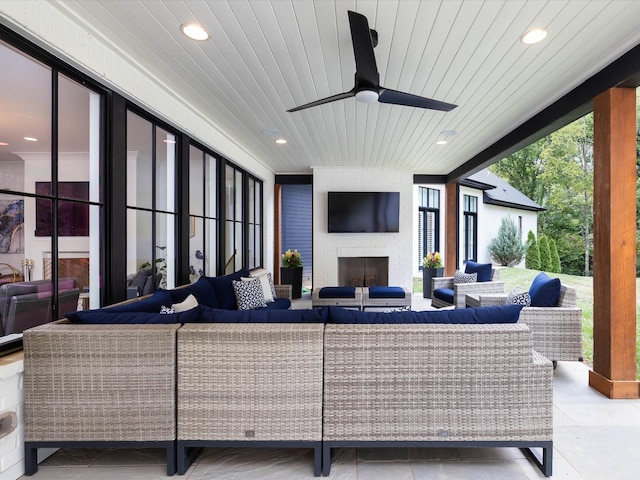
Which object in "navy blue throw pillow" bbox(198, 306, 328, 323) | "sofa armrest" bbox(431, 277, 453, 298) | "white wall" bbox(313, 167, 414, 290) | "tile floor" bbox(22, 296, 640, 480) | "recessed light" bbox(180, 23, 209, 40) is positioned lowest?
"tile floor" bbox(22, 296, 640, 480)

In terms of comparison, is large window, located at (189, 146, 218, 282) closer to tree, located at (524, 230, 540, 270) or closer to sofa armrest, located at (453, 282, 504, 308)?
sofa armrest, located at (453, 282, 504, 308)

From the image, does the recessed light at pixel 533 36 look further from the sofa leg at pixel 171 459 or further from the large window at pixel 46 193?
the sofa leg at pixel 171 459

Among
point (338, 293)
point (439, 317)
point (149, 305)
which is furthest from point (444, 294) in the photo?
point (149, 305)

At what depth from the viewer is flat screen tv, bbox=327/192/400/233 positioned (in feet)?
23.2

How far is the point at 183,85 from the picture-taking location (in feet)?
10.4

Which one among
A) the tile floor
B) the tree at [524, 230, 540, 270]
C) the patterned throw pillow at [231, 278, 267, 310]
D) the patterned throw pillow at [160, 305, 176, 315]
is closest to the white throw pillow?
the patterned throw pillow at [160, 305, 176, 315]

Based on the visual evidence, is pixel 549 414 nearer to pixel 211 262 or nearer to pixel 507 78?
pixel 507 78

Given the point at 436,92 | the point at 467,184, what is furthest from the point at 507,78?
the point at 467,184

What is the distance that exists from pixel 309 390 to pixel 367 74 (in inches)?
74.7

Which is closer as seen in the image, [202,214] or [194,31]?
[194,31]

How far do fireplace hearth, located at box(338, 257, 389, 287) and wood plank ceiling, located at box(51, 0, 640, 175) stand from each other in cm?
352

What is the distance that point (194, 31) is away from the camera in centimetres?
229

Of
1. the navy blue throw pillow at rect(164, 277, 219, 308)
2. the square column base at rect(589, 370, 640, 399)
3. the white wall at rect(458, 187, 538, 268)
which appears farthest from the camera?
the white wall at rect(458, 187, 538, 268)

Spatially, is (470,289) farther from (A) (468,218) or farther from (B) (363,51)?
(A) (468,218)
